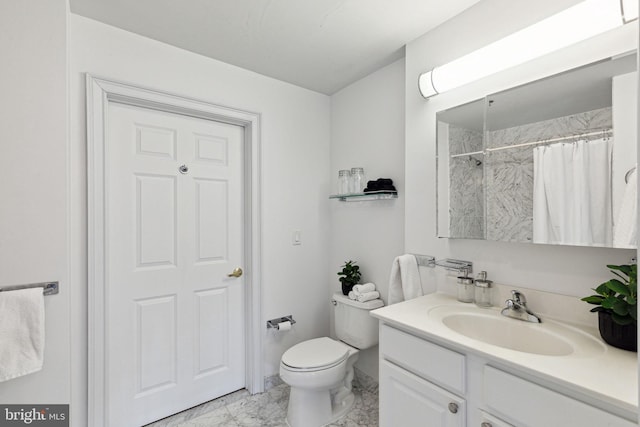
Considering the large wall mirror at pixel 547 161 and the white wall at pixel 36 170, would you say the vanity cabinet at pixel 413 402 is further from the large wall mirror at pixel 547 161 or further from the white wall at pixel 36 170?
the white wall at pixel 36 170

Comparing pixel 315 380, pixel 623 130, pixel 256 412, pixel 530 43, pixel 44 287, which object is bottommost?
pixel 256 412

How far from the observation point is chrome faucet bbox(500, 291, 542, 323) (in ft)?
3.98

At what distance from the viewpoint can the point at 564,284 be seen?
3.91 feet

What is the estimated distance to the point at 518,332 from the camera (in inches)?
47.5

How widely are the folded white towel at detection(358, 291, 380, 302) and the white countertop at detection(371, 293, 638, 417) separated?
2.48ft

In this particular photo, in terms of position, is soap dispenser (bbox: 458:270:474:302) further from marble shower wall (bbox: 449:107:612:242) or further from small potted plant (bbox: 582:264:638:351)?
small potted plant (bbox: 582:264:638:351)

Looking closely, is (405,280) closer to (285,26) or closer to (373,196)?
(373,196)

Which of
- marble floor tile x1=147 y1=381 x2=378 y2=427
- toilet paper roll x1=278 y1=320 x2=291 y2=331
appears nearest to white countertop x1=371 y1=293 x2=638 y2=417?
marble floor tile x1=147 y1=381 x2=378 y2=427

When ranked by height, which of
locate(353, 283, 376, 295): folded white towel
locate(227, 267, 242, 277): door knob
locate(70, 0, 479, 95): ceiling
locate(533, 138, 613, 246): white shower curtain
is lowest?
locate(353, 283, 376, 295): folded white towel

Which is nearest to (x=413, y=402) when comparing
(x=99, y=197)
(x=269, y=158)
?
(x=269, y=158)

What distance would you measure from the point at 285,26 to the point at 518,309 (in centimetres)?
176

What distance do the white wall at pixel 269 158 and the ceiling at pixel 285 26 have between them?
0.37 ft

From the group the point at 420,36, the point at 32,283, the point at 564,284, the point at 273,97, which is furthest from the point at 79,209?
the point at 564,284

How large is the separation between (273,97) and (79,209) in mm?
1389
